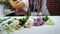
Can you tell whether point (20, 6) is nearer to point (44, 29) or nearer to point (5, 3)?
point (5, 3)

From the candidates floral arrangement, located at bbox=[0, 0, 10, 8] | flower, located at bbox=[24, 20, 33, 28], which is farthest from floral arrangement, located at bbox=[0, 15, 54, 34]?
floral arrangement, located at bbox=[0, 0, 10, 8]

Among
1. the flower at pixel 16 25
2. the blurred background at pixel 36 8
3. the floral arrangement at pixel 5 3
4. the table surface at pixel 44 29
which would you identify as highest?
the floral arrangement at pixel 5 3

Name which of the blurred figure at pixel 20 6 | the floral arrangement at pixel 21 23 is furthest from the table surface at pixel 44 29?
the blurred figure at pixel 20 6

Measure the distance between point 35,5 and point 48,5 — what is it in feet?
0.33

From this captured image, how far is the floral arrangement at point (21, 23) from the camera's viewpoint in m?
1.21

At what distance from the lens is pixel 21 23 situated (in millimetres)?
1226

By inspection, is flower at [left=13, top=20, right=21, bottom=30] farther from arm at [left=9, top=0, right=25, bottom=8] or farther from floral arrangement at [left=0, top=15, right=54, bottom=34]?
arm at [left=9, top=0, right=25, bottom=8]

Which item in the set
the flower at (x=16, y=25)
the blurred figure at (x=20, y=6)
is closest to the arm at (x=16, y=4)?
the blurred figure at (x=20, y=6)

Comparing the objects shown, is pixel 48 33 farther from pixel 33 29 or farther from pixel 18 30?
pixel 18 30

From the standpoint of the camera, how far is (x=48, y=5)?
48.5 inches

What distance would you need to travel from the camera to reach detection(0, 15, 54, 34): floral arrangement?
121 centimetres

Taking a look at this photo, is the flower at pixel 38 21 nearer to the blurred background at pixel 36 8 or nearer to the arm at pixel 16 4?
the blurred background at pixel 36 8

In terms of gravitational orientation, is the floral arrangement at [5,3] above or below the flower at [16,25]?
above

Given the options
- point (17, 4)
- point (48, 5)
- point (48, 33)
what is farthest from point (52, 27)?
point (17, 4)
